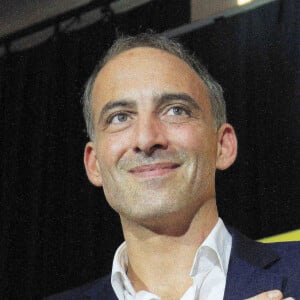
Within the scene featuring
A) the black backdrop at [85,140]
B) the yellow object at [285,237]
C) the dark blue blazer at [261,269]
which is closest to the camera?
the dark blue blazer at [261,269]

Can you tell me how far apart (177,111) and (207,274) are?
34 centimetres

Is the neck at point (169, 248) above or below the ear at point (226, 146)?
below

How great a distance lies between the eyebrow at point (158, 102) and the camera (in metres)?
1.44

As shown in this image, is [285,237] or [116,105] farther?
[285,237]

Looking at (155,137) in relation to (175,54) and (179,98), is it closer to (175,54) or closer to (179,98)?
(179,98)

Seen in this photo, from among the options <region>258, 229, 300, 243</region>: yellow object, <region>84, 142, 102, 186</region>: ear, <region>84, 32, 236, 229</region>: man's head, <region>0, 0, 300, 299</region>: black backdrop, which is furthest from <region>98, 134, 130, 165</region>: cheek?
<region>0, 0, 300, 299</region>: black backdrop

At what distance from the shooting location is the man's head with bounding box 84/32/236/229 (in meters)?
1.38

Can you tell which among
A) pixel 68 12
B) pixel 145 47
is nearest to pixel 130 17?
pixel 68 12

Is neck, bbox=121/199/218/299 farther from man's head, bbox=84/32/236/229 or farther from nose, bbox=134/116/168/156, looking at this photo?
nose, bbox=134/116/168/156

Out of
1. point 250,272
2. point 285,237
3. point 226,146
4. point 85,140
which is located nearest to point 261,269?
point 250,272

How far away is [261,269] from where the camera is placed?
1362 mm

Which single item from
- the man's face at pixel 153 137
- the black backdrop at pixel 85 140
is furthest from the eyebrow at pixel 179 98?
the black backdrop at pixel 85 140

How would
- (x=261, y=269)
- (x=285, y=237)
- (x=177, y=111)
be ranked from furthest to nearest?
1. (x=285, y=237)
2. (x=177, y=111)
3. (x=261, y=269)

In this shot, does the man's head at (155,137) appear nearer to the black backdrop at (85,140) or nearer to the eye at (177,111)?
the eye at (177,111)
